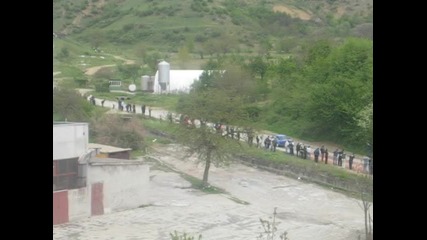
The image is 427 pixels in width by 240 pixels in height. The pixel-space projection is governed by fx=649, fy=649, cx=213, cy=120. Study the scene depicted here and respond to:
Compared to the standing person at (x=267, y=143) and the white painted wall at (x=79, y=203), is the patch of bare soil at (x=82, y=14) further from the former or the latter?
the white painted wall at (x=79, y=203)

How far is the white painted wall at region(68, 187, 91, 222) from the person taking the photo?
17.2 feet

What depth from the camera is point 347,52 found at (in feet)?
32.8

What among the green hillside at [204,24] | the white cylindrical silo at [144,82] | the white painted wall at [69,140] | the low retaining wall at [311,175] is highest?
the green hillside at [204,24]

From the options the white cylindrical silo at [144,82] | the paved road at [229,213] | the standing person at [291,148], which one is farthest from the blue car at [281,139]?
the white cylindrical silo at [144,82]

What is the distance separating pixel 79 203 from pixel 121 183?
529 mm

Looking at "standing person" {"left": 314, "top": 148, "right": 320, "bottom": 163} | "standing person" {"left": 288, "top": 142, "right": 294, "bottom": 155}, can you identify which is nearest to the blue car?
"standing person" {"left": 288, "top": 142, "right": 294, "bottom": 155}

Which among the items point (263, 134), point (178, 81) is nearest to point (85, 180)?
point (263, 134)

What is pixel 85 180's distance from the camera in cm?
552

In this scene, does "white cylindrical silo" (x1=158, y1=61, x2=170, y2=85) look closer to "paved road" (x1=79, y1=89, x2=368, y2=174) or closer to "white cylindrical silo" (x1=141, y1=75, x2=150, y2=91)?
"white cylindrical silo" (x1=141, y1=75, x2=150, y2=91)

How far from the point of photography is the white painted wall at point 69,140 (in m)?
5.22

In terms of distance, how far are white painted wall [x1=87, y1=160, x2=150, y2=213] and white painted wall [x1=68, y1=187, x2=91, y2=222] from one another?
0.39 feet

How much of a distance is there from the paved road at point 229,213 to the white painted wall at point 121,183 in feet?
0.31

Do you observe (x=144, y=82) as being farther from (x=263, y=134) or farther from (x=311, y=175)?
(x=311, y=175)

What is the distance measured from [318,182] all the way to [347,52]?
11.9ft
